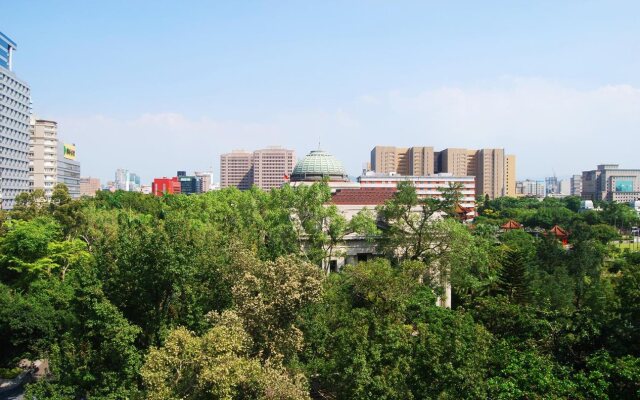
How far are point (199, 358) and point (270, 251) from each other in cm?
1197

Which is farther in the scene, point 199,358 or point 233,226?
point 233,226

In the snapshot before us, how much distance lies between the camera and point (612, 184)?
579 ft

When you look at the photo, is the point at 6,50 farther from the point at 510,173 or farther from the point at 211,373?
the point at 510,173

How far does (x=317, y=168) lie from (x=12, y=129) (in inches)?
1587

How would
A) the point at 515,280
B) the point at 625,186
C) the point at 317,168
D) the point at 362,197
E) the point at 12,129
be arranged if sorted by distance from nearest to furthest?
1. the point at 515,280
2. the point at 362,197
3. the point at 12,129
4. the point at 317,168
5. the point at 625,186

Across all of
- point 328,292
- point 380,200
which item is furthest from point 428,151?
point 328,292

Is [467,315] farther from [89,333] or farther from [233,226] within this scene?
Result: [233,226]

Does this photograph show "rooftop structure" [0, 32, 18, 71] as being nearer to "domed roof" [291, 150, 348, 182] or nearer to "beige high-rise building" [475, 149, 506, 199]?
"domed roof" [291, 150, 348, 182]

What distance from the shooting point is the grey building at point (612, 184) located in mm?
A: 170625

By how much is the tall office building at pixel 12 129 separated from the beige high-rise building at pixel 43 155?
52.9 ft

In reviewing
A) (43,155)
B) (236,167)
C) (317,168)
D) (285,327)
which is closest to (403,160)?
(317,168)

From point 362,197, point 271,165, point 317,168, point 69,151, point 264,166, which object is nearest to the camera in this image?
point 362,197

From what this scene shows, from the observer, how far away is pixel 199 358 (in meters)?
12.9

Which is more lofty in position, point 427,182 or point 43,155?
point 43,155
